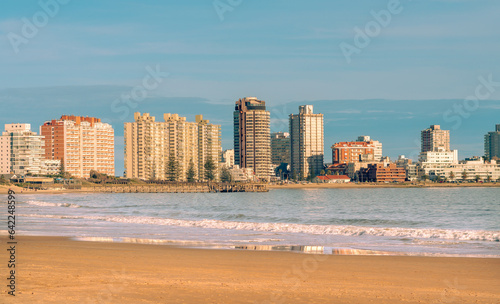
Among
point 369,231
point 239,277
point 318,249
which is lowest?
point 369,231

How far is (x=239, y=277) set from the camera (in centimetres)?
1859

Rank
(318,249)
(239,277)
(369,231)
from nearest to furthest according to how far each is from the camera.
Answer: (239,277) → (318,249) → (369,231)

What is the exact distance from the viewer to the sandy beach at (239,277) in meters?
14.9

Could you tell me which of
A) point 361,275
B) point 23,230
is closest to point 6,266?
point 361,275

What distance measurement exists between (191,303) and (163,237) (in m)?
20.5

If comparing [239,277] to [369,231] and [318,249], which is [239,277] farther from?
[369,231]

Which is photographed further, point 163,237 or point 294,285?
point 163,237

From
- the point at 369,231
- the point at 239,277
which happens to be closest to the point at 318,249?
the point at 239,277

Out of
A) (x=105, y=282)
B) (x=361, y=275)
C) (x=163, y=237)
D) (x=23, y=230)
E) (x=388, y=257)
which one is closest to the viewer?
(x=105, y=282)

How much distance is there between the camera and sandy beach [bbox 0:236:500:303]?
14.9m

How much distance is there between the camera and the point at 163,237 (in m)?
34.2

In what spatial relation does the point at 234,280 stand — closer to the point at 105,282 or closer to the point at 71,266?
the point at 105,282

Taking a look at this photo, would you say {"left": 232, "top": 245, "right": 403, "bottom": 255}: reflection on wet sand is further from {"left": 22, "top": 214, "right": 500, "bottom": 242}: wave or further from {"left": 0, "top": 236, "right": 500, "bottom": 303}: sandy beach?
{"left": 22, "top": 214, "right": 500, "bottom": 242}: wave

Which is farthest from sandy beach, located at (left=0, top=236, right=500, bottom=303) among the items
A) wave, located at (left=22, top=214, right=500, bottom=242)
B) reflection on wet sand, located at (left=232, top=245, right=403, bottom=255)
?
wave, located at (left=22, top=214, right=500, bottom=242)
